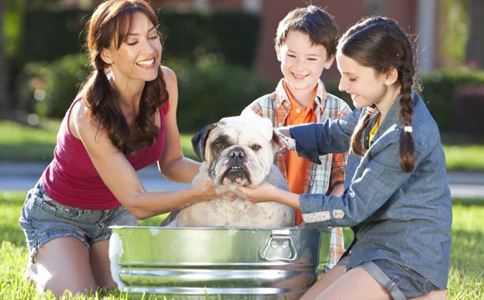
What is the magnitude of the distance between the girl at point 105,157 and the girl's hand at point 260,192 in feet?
1.06

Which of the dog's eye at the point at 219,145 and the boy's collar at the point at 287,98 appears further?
the boy's collar at the point at 287,98

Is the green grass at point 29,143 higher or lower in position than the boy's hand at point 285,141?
lower

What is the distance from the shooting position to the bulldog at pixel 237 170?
480 cm

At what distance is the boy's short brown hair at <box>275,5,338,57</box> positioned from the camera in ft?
18.4

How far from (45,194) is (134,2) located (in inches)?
44.8

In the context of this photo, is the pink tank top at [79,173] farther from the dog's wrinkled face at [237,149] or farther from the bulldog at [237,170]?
the dog's wrinkled face at [237,149]

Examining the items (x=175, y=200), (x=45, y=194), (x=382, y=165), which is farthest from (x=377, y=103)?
(x=45, y=194)

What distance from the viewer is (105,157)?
5.33m

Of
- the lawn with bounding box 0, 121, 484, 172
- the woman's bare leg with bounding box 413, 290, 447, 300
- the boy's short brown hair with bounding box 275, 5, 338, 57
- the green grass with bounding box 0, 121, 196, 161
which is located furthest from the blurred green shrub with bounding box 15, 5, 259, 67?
the woman's bare leg with bounding box 413, 290, 447, 300

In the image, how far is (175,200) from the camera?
16.7 ft

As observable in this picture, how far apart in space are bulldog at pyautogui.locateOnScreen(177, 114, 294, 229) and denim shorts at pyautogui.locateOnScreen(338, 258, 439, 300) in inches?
24.3

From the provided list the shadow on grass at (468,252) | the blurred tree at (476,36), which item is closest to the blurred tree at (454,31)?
the blurred tree at (476,36)

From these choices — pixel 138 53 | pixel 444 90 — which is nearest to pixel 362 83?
pixel 138 53

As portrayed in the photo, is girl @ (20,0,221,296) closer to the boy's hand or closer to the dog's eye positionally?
the dog's eye
